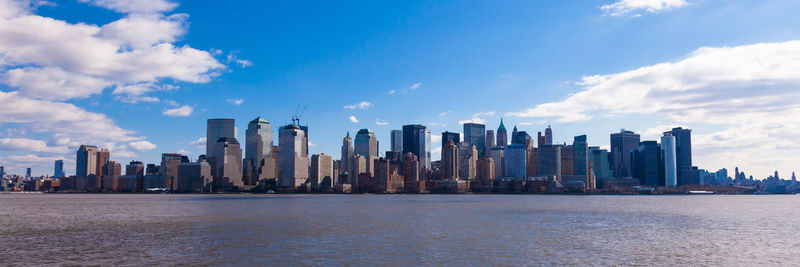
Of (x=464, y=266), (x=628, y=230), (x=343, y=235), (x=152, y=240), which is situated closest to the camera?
(x=464, y=266)

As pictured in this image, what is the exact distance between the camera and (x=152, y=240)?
77438 mm

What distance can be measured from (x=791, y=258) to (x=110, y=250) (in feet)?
248

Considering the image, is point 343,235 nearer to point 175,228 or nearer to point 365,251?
point 365,251

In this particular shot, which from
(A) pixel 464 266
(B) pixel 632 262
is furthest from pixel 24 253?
(B) pixel 632 262

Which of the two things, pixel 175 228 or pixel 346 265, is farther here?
pixel 175 228

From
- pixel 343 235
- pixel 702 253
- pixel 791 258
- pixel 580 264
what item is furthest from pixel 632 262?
pixel 343 235

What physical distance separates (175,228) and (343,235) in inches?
1278

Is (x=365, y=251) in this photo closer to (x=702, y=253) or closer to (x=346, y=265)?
(x=346, y=265)

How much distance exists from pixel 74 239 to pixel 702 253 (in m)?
79.7

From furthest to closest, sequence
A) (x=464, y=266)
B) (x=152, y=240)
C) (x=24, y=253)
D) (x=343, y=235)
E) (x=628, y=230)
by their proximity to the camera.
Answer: (x=628, y=230) → (x=343, y=235) → (x=152, y=240) → (x=24, y=253) → (x=464, y=266)

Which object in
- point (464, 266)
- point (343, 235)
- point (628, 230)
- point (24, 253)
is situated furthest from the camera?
point (628, 230)

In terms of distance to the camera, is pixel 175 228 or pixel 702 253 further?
pixel 175 228

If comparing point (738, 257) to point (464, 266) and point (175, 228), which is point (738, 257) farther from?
point (175, 228)

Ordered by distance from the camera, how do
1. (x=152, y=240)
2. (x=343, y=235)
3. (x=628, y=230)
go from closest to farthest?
(x=152, y=240) < (x=343, y=235) < (x=628, y=230)
